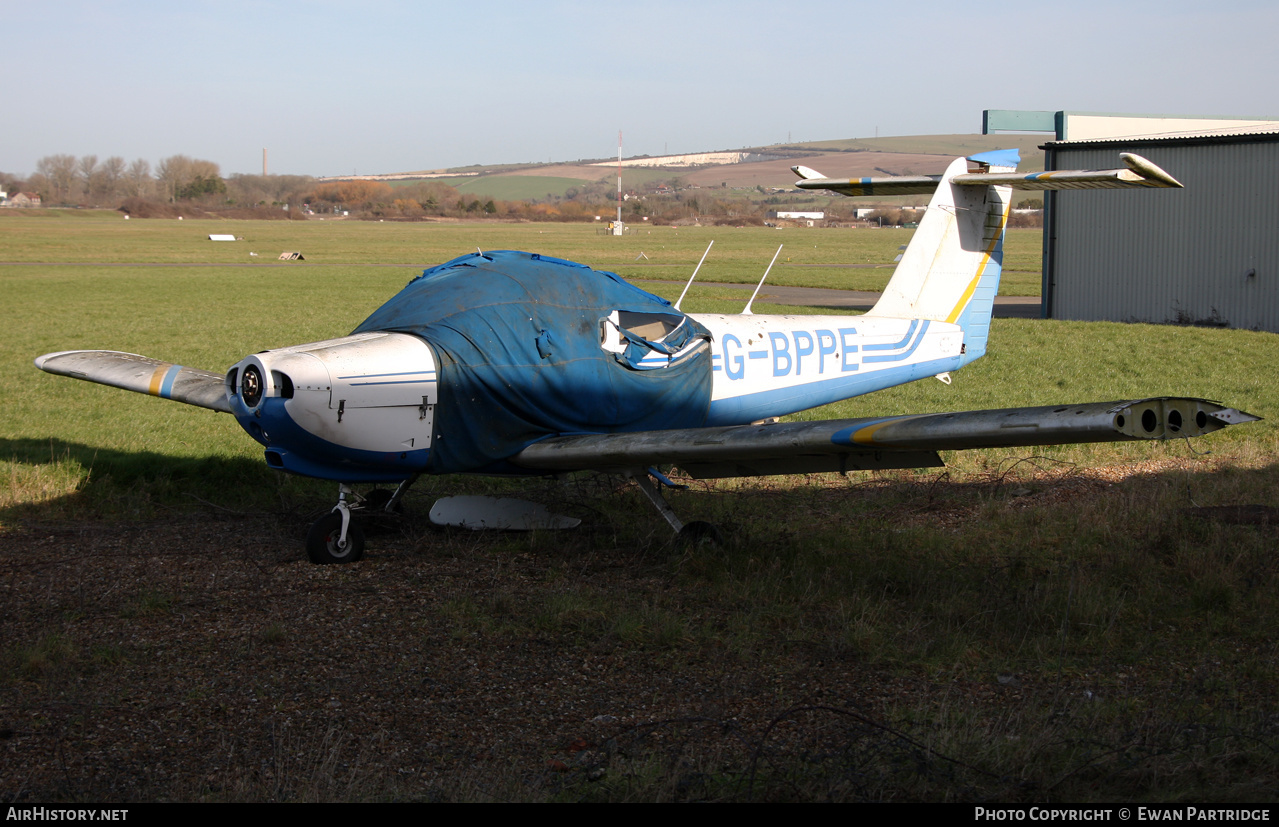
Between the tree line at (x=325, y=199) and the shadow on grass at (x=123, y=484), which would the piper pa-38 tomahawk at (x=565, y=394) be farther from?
the tree line at (x=325, y=199)

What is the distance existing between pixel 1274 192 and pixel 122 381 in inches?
797

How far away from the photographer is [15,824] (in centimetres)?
328

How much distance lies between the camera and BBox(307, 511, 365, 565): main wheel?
6.71 metres

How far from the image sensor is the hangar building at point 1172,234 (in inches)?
781

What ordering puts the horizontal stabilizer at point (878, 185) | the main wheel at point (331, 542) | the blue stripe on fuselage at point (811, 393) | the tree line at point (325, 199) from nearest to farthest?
the main wheel at point (331, 542) < the blue stripe on fuselage at point (811, 393) < the horizontal stabilizer at point (878, 185) < the tree line at point (325, 199)

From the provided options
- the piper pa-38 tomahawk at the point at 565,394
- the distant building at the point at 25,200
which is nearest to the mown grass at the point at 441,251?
the piper pa-38 tomahawk at the point at 565,394

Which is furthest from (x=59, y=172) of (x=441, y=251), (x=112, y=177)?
(x=441, y=251)

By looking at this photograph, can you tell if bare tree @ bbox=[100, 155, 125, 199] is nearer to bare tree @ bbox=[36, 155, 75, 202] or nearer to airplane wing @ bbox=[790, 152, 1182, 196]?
bare tree @ bbox=[36, 155, 75, 202]

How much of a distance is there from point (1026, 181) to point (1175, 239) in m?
14.4

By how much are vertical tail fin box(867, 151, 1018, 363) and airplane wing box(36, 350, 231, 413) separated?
5.91 meters

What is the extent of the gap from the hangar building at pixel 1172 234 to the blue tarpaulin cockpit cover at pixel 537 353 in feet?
52.7

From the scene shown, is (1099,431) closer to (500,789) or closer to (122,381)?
(500,789)

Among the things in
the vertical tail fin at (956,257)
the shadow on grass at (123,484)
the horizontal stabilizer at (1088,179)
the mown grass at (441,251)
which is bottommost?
the shadow on grass at (123,484)

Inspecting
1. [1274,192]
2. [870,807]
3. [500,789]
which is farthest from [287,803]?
[1274,192]
